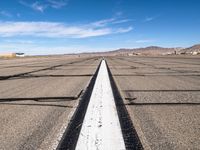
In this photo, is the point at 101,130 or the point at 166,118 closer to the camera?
the point at 101,130

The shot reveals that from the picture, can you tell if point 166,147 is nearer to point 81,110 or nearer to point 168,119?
point 168,119

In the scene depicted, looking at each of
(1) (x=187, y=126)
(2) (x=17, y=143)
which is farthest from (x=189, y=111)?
(2) (x=17, y=143)

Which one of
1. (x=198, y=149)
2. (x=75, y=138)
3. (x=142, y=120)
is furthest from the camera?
(x=142, y=120)

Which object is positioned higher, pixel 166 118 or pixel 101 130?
pixel 101 130

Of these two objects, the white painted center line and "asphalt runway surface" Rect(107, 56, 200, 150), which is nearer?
the white painted center line

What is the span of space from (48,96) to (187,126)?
3914 mm

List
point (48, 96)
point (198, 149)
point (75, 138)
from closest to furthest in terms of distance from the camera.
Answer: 1. point (198, 149)
2. point (75, 138)
3. point (48, 96)

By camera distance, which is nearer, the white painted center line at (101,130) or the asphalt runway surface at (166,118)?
the white painted center line at (101,130)

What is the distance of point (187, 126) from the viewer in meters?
4.18

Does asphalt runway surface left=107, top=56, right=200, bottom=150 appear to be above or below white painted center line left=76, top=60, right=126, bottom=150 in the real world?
below

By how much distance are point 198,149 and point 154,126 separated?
3.46 feet

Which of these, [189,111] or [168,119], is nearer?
[168,119]

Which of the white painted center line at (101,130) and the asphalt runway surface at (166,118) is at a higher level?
the white painted center line at (101,130)

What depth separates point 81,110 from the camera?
17.0 ft
